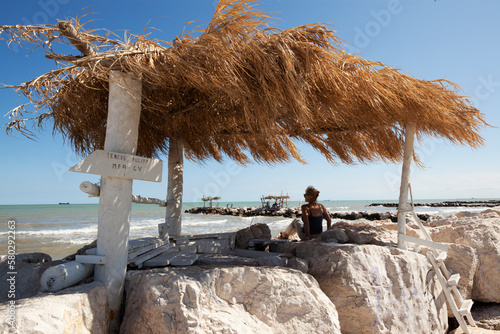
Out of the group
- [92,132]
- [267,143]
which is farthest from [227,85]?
[267,143]

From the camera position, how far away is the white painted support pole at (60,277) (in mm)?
2514

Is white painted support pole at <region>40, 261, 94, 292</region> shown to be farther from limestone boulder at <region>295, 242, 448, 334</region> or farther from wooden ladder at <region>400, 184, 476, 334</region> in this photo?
wooden ladder at <region>400, 184, 476, 334</region>

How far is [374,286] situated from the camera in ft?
11.5

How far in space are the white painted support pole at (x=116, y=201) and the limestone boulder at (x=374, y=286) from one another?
200cm

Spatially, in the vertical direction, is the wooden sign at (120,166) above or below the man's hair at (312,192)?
above

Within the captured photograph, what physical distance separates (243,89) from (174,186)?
2425 millimetres

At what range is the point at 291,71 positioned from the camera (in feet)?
9.50

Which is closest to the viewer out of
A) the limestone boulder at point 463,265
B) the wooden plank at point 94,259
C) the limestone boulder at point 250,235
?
the wooden plank at point 94,259

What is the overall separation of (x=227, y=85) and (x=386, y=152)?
3478 millimetres

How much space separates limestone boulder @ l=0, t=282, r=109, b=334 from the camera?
189cm

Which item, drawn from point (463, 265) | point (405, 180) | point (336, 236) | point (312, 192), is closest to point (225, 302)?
point (336, 236)

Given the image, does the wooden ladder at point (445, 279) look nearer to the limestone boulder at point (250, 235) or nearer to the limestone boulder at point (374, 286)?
the limestone boulder at point (374, 286)

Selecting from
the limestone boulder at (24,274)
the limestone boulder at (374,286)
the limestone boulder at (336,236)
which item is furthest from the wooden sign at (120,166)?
the limestone boulder at (336,236)

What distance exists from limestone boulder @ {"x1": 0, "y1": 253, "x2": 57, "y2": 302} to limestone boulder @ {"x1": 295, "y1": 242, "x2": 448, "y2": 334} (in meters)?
2.85
